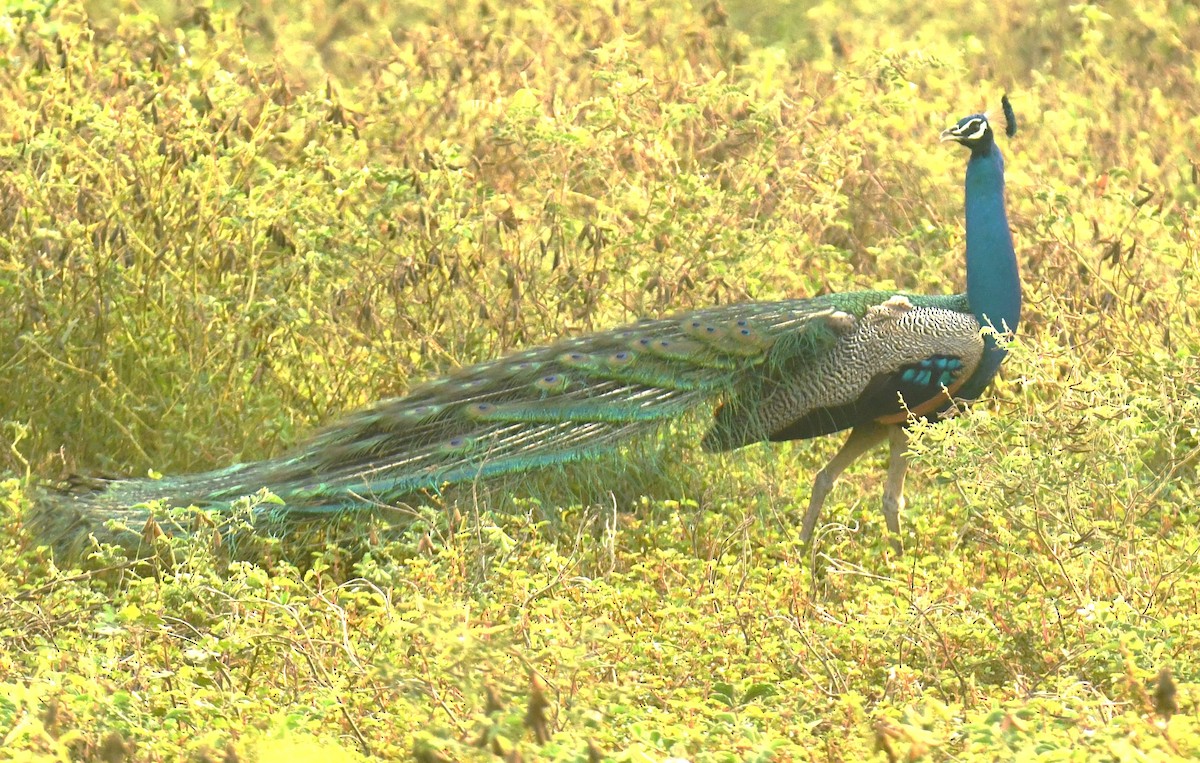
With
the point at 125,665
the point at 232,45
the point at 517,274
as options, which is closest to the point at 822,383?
the point at 517,274

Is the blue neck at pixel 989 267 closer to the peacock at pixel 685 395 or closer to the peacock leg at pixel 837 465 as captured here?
→ the peacock at pixel 685 395

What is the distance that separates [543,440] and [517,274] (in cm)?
91

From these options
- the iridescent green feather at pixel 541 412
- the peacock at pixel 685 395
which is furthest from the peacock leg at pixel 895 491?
the iridescent green feather at pixel 541 412

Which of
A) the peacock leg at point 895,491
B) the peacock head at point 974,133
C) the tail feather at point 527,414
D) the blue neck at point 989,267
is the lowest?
the peacock leg at point 895,491

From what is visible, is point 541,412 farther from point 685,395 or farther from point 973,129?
Result: point 973,129

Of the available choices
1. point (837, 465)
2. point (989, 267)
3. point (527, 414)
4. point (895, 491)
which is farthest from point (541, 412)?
point (989, 267)

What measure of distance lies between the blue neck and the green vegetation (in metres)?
0.16

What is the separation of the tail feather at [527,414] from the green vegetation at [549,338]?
173mm

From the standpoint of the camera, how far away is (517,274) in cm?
633

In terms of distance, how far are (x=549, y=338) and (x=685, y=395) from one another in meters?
0.88

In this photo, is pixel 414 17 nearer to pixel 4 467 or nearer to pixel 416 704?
pixel 4 467

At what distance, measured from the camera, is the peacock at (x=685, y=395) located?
5504mm

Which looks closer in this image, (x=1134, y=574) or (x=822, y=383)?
(x=1134, y=574)

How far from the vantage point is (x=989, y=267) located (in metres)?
5.88
